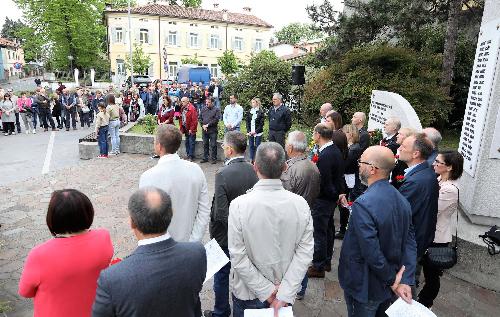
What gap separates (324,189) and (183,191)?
1.92 m

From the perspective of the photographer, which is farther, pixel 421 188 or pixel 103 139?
pixel 103 139

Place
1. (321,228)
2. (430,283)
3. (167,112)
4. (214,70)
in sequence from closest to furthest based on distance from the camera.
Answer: (430,283)
(321,228)
(167,112)
(214,70)

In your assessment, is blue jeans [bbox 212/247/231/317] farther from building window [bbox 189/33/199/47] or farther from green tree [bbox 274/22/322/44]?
green tree [bbox 274/22/322/44]

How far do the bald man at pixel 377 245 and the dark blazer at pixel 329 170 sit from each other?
1629mm

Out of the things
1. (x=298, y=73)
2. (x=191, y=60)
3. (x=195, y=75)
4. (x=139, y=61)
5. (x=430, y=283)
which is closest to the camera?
(x=430, y=283)

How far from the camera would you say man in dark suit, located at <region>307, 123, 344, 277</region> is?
448 cm

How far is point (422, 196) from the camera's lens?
330 cm

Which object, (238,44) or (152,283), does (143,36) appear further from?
(152,283)

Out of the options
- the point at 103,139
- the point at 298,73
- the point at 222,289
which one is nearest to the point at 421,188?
the point at 222,289

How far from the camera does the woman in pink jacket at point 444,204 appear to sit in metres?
3.68

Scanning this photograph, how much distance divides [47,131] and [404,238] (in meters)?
17.1

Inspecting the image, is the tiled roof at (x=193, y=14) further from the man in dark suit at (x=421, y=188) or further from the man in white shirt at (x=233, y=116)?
the man in dark suit at (x=421, y=188)

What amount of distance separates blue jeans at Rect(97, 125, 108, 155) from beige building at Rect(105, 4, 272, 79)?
31.8 metres

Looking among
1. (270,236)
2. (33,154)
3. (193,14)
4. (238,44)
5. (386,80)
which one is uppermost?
Answer: (193,14)
